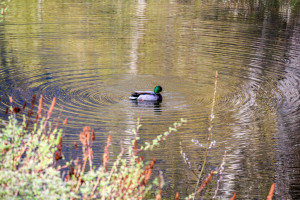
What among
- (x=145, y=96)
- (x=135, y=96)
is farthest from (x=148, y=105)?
(x=135, y=96)

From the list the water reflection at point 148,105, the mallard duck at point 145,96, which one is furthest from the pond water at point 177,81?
the mallard duck at point 145,96

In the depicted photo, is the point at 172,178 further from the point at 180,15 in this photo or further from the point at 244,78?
the point at 180,15

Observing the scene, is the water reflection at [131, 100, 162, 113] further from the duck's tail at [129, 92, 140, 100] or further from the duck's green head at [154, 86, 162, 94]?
the duck's green head at [154, 86, 162, 94]

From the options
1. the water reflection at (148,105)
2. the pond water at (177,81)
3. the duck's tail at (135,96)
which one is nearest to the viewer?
the pond water at (177,81)

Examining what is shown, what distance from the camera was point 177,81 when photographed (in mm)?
14625

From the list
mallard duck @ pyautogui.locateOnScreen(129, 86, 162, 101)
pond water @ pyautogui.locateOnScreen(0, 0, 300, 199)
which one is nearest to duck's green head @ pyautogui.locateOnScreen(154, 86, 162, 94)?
mallard duck @ pyautogui.locateOnScreen(129, 86, 162, 101)

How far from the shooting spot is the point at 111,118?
1120cm

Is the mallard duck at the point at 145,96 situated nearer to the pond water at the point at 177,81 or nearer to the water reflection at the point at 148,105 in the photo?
the water reflection at the point at 148,105

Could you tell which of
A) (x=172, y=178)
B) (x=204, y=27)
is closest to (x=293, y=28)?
(x=204, y=27)

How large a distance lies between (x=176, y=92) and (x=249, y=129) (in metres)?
3.13

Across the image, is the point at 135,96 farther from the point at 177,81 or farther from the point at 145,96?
the point at 177,81

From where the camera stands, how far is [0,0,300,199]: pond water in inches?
363

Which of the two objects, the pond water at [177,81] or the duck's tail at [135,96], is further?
the duck's tail at [135,96]

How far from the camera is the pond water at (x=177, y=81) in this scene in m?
9.23
